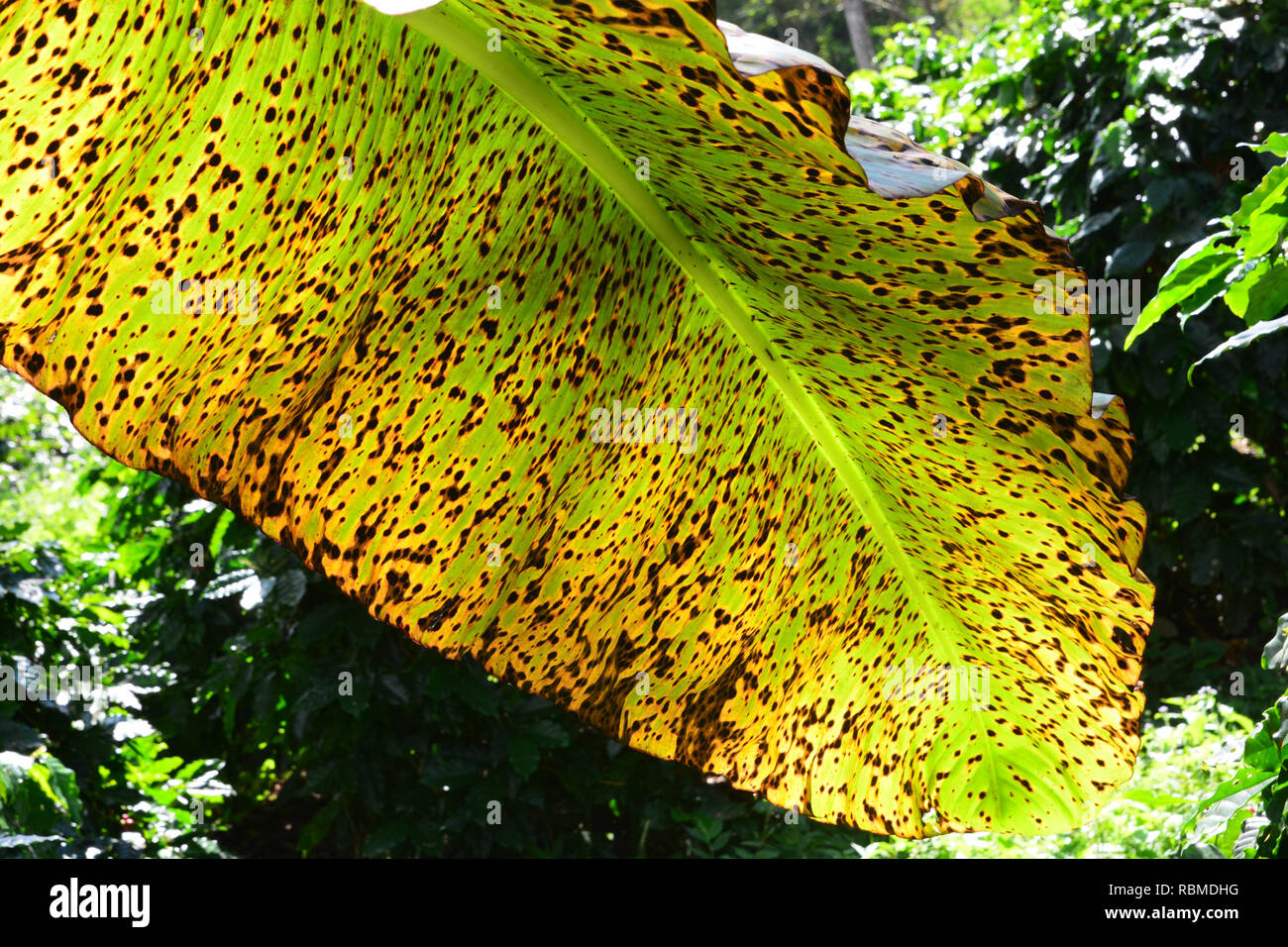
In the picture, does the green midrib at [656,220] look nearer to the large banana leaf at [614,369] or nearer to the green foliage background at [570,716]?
the large banana leaf at [614,369]

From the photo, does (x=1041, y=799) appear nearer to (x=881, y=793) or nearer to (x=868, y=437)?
(x=881, y=793)

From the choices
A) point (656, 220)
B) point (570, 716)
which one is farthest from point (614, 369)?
point (570, 716)

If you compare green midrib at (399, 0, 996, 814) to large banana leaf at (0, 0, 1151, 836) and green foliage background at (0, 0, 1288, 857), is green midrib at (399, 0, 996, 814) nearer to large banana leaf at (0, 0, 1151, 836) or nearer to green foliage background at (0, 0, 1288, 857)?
large banana leaf at (0, 0, 1151, 836)

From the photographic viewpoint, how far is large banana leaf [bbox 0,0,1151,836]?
111 centimetres

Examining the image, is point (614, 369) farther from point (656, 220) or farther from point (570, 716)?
point (570, 716)

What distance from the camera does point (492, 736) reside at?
388 cm

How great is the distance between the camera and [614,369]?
4.79ft

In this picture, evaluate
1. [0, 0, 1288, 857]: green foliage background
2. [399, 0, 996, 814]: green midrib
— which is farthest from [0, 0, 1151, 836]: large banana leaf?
[0, 0, 1288, 857]: green foliage background

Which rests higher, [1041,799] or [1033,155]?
[1033,155]

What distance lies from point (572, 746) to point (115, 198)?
11.1 ft

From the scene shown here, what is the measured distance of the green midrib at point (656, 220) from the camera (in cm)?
117

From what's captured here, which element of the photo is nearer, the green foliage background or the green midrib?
the green midrib

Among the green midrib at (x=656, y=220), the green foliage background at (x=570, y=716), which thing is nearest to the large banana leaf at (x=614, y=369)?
the green midrib at (x=656, y=220)
